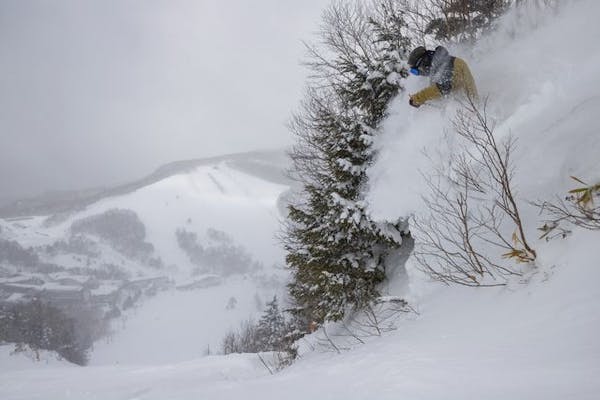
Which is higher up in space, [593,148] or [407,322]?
[593,148]

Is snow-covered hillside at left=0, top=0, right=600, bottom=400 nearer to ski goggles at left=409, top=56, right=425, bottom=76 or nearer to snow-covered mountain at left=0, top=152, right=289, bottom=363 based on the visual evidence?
ski goggles at left=409, top=56, right=425, bottom=76

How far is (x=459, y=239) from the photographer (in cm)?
634

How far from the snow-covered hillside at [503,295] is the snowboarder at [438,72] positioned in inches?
15.4

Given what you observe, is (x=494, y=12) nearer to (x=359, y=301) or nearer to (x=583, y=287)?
(x=359, y=301)

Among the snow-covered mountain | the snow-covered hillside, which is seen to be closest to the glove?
the snow-covered hillside

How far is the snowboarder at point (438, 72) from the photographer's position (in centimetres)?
749

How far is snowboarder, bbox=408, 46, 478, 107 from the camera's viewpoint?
7.49m

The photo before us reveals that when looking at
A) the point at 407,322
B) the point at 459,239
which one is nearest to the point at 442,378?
the point at 407,322

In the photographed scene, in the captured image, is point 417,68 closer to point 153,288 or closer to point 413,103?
point 413,103

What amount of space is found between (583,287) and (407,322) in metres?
3.13

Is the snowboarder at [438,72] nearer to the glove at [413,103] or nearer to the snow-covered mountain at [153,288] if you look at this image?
the glove at [413,103]

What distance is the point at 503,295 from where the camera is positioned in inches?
176

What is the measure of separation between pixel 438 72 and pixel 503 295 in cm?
521

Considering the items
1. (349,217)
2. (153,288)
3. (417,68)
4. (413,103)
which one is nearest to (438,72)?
(417,68)
